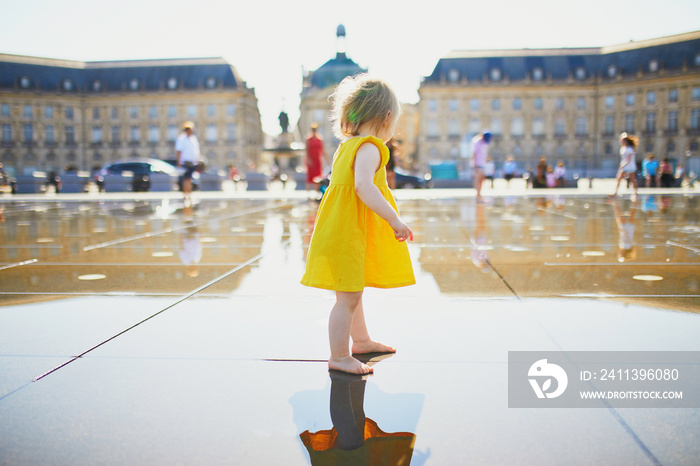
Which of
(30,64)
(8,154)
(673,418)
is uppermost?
(30,64)

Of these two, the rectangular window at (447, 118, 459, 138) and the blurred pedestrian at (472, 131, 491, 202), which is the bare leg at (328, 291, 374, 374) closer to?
the blurred pedestrian at (472, 131, 491, 202)

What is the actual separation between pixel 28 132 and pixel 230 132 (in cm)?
2421

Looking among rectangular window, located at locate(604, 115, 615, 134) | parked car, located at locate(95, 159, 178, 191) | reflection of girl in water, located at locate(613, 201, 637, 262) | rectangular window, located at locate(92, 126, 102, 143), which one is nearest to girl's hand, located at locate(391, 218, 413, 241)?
reflection of girl in water, located at locate(613, 201, 637, 262)

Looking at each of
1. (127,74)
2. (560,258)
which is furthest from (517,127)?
(560,258)

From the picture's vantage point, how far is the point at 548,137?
70.0m

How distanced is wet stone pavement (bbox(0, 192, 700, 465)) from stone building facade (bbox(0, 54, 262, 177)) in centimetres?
7173

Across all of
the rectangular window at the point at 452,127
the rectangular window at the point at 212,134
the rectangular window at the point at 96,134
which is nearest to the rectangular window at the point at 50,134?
the rectangular window at the point at 96,134

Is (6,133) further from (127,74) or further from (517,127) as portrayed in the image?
(517,127)

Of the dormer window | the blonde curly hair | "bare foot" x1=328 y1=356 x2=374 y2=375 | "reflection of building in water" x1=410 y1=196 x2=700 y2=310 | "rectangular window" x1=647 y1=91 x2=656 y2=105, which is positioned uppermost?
the dormer window

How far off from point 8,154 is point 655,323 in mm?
83164

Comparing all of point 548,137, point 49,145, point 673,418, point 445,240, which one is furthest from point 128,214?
point 49,145

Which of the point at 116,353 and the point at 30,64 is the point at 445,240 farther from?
the point at 30,64

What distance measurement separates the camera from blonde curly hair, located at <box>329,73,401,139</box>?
7.64ft

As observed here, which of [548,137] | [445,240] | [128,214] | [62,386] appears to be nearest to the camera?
[62,386]
